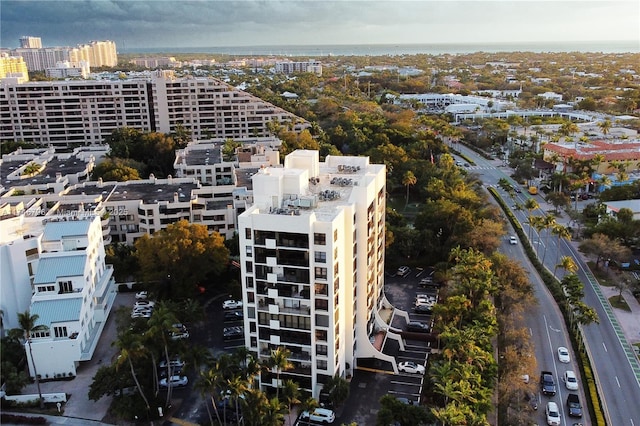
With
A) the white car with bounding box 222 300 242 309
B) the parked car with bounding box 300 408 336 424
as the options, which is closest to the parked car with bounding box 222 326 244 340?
the white car with bounding box 222 300 242 309

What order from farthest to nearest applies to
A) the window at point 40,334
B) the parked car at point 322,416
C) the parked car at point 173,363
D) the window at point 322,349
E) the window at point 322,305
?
the parked car at point 173,363 → the window at point 40,334 → the window at point 322,349 → the parked car at point 322,416 → the window at point 322,305

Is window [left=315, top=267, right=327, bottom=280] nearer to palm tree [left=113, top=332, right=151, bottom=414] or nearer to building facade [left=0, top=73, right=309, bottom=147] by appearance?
palm tree [left=113, top=332, right=151, bottom=414]

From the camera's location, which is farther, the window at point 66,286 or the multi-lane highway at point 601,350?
the window at point 66,286

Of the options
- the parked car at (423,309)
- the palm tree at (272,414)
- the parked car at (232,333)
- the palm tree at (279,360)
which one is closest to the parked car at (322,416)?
the palm tree at (279,360)

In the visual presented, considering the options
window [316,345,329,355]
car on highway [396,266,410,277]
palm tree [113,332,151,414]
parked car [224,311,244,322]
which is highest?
palm tree [113,332,151,414]

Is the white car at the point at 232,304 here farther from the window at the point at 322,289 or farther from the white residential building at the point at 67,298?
the window at the point at 322,289

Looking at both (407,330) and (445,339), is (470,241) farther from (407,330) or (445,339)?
(445,339)
